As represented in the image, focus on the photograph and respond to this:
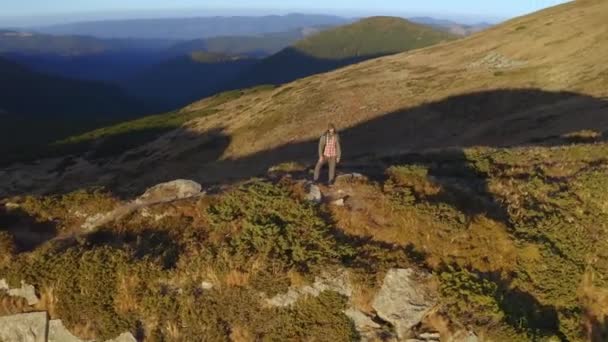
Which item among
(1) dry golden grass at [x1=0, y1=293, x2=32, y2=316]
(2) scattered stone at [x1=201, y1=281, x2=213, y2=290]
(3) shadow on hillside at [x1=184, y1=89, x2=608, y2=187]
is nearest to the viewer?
(1) dry golden grass at [x1=0, y1=293, x2=32, y2=316]

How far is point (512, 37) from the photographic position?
75750 mm

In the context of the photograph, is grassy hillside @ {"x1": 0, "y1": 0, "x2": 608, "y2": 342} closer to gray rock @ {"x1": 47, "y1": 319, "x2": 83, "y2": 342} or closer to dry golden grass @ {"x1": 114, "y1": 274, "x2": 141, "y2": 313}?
dry golden grass @ {"x1": 114, "y1": 274, "x2": 141, "y2": 313}

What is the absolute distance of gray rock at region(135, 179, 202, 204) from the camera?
57.4 feet

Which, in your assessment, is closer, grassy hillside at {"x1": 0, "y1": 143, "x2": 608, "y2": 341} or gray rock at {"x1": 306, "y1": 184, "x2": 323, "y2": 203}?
grassy hillside at {"x1": 0, "y1": 143, "x2": 608, "y2": 341}

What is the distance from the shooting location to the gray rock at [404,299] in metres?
12.1

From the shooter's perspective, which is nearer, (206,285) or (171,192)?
(206,285)

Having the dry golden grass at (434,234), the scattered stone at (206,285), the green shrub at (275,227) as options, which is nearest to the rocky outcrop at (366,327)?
the green shrub at (275,227)

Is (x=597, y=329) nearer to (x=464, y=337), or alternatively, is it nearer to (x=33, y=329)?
(x=464, y=337)

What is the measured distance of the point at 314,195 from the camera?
52.9 ft

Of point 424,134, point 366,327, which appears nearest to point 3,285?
point 366,327

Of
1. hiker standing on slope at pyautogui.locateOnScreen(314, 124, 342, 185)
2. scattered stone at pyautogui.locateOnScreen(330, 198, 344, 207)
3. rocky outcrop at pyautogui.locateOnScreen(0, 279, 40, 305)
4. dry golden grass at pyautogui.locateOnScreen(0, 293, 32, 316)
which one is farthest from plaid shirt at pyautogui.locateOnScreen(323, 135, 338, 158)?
dry golden grass at pyautogui.locateOnScreen(0, 293, 32, 316)

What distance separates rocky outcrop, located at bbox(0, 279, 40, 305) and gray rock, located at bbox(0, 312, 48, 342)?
1.30ft

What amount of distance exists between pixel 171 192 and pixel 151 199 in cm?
70

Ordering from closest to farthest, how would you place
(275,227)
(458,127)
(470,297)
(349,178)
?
1. (470,297)
2. (275,227)
3. (349,178)
4. (458,127)
